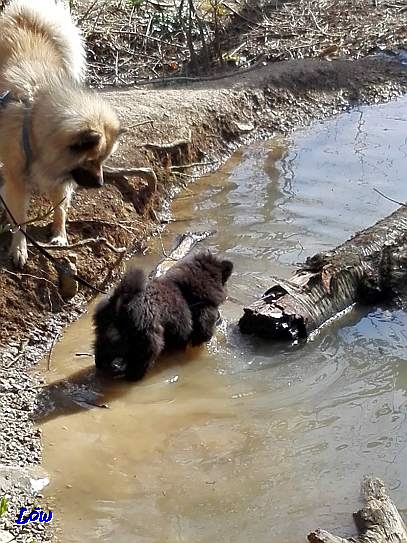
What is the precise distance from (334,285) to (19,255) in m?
2.24

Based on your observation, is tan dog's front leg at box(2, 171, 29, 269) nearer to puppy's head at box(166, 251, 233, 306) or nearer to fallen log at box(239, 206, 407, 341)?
puppy's head at box(166, 251, 233, 306)

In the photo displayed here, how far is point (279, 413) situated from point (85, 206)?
2817mm

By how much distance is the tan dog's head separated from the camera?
581cm

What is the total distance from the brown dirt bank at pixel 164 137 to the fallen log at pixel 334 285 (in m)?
1.30

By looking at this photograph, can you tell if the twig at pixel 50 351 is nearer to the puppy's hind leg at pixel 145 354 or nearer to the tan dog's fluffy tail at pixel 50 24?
the puppy's hind leg at pixel 145 354

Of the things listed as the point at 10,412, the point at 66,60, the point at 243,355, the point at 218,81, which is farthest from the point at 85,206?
the point at 218,81

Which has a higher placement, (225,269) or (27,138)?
(27,138)

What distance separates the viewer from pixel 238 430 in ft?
16.3

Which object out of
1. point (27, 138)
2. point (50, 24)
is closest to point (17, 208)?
point (27, 138)

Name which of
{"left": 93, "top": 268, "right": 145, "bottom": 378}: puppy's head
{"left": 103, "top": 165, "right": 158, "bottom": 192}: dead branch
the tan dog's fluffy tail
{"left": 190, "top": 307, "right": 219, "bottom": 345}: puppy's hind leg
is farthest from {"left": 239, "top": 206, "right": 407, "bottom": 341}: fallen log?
the tan dog's fluffy tail

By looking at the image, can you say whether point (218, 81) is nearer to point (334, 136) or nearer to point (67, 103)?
point (334, 136)

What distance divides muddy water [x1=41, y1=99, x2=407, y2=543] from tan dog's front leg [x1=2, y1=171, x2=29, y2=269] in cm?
62

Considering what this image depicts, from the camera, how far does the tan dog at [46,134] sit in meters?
5.84

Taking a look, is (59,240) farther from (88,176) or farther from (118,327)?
(118,327)
